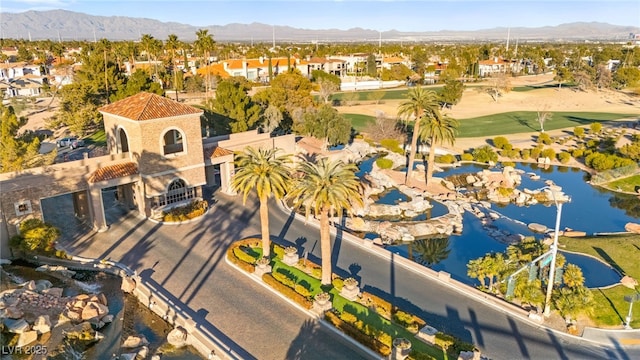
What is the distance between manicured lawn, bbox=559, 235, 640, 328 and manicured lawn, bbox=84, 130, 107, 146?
178ft

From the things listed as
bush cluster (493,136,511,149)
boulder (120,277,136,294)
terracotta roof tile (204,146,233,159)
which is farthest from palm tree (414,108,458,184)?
boulder (120,277,136,294)

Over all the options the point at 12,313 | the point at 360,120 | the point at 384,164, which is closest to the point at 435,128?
the point at 384,164

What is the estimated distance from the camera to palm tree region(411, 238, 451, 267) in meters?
35.7

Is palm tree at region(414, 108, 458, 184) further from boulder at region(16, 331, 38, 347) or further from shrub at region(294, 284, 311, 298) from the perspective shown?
boulder at region(16, 331, 38, 347)

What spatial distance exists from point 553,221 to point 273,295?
28.0 m

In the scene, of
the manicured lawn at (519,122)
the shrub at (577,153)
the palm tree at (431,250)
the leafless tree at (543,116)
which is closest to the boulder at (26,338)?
the palm tree at (431,250)

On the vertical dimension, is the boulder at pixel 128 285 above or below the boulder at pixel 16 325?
below

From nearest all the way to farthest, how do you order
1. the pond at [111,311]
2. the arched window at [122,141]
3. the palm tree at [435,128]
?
the pond at [111,311]
the arched window at [122,141]
the palm tree at [435,128]

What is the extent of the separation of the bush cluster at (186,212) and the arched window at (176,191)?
1.03 m

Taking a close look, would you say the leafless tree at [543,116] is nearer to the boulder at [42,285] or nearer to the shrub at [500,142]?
the shrub at [500,142]

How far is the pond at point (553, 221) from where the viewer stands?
33.8 metres

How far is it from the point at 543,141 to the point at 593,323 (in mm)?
46811

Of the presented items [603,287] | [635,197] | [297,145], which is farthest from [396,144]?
[603,287]

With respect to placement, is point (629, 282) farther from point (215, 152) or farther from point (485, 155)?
point (215, 152)
